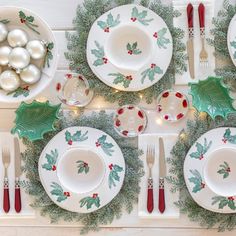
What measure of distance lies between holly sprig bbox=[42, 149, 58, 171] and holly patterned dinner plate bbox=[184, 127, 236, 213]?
35 cm

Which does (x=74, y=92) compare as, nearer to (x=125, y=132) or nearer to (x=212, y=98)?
(x=125, y=132)

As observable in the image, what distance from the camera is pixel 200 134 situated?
1371 mm

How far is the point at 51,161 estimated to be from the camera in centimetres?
137

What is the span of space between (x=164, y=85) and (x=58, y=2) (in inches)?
14.9

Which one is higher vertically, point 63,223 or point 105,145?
point 105,145

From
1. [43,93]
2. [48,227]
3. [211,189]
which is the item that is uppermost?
[43,93]

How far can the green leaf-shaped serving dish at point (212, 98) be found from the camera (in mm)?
1342

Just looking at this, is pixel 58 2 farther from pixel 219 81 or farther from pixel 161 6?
pixel 219 81

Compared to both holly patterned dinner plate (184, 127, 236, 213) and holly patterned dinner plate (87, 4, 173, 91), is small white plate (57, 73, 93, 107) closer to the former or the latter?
holly patterned dinner plate (87, 4, 173, 91)

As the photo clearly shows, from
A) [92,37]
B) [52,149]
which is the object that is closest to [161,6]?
Result: [92,37]

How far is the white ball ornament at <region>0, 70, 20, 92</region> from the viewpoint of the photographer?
134 cm

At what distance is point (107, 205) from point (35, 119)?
0.30m

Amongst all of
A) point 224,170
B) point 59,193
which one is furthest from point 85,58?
point 224,170

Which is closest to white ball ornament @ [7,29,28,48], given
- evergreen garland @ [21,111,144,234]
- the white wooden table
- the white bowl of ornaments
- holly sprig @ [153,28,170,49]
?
the white bowl of ornaments
